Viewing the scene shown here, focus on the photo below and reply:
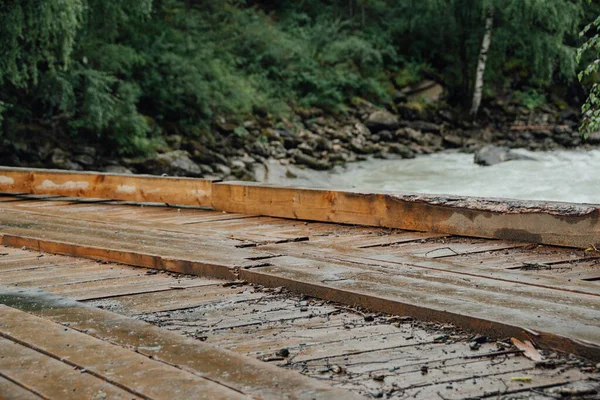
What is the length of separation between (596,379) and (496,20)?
84.8 ft

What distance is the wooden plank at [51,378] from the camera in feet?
6.86

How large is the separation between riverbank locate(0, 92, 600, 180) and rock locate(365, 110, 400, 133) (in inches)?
1.2

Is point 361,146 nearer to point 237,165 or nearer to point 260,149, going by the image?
point 260,149

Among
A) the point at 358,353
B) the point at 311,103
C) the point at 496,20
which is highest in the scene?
the point at 496,20

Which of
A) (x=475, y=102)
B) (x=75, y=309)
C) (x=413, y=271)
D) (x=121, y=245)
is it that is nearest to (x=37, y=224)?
(x=121, y=245)

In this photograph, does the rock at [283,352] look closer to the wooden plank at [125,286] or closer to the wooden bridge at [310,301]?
the wooden bridge at [310,301]

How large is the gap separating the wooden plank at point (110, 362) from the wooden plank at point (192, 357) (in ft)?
0.08

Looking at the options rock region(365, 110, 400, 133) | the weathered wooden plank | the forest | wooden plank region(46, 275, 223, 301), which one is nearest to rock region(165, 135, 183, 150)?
the forest

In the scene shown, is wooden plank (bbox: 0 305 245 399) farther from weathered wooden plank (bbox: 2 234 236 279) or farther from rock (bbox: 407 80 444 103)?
rock (bbox: 407 80 444 103)

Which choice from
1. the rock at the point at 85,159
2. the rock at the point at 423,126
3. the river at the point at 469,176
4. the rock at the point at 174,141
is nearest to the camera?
the river at the point at 469,176

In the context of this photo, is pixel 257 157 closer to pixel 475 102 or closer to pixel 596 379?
pixel 475 102

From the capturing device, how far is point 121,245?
439 centimetres

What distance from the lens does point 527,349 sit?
95.9 inches

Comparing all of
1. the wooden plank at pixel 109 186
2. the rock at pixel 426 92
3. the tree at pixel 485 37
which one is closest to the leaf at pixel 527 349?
the wooden plank at pixel 109 186
